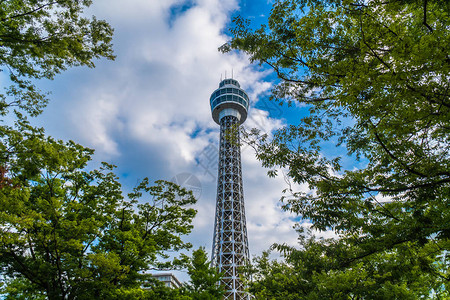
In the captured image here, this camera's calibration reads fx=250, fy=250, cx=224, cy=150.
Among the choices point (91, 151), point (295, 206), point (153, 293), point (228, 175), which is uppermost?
point (228, 175)

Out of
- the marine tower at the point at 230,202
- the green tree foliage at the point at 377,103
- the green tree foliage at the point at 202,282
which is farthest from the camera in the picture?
the marine tower at the point at 230,202

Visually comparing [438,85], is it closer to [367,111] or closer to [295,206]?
[367,111]

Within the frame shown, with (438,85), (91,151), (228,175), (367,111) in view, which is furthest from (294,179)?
(228,175)

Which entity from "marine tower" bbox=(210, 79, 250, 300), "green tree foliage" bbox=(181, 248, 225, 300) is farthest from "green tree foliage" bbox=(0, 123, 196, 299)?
"marine tower" bbox=(210, 79, 250, 300)

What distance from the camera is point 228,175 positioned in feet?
164

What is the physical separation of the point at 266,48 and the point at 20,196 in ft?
26.6

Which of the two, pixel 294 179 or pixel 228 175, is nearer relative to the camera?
pixel 294 179

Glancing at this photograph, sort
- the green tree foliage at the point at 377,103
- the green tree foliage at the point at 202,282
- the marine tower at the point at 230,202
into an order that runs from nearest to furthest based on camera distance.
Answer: the green tree foliage at the point at 377,103, the green tree foliage at the point at 202,282, the marine tower at the point at 230,202

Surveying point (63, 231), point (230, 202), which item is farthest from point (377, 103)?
point (230, 202)

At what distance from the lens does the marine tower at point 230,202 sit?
131ft

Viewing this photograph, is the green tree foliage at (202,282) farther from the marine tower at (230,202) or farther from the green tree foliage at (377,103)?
the marine tower at (230,202)

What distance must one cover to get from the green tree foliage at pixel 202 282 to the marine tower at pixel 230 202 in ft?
74.8

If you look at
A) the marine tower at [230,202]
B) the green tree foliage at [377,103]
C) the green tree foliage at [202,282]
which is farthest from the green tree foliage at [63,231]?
the marine tower at [230,202]

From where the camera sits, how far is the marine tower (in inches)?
1571
